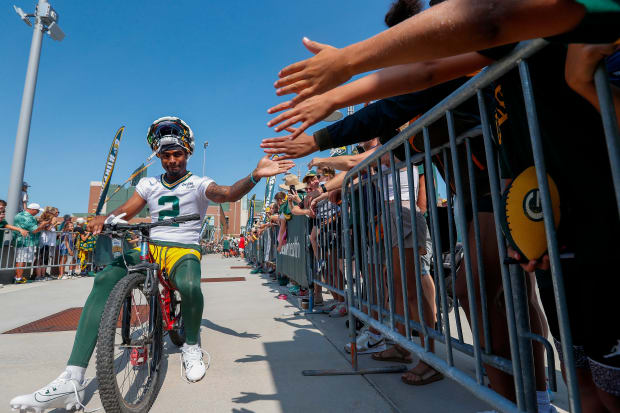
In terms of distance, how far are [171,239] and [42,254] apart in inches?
368

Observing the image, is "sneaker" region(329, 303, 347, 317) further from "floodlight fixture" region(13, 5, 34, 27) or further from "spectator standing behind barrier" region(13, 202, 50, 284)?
"floodlight fixture" region(13, 5, 34, 27)

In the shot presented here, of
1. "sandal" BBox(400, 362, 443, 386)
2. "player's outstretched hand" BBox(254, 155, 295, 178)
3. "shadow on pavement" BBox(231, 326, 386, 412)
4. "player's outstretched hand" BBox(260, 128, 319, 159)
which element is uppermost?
"player's outstretched hand" BBox(254, 155, 295, 178)

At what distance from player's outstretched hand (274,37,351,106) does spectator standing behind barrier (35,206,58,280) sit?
11.0 metres

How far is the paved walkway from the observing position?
2.03 m

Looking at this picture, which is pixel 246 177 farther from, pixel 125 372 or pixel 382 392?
pixel 382 392

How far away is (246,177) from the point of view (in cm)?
282

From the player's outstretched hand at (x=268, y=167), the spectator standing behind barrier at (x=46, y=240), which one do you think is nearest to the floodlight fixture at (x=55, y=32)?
the spectator standing behind barrier at (x=46, y=240)

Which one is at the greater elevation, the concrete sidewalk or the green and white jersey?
the green and white jersey

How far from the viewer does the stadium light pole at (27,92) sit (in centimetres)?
916

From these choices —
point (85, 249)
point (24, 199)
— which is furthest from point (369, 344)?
point (24, 199)

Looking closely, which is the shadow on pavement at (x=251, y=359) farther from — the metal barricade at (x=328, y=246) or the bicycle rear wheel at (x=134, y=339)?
the metal barricade at (x=328, y=246)

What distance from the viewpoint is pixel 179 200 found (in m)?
3.04

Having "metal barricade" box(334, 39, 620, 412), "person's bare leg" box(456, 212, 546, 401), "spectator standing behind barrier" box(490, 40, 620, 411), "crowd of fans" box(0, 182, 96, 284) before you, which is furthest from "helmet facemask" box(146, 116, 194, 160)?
"crowd of fans" box(0, 182, 96, 284)

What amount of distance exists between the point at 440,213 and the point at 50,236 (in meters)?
11.4
